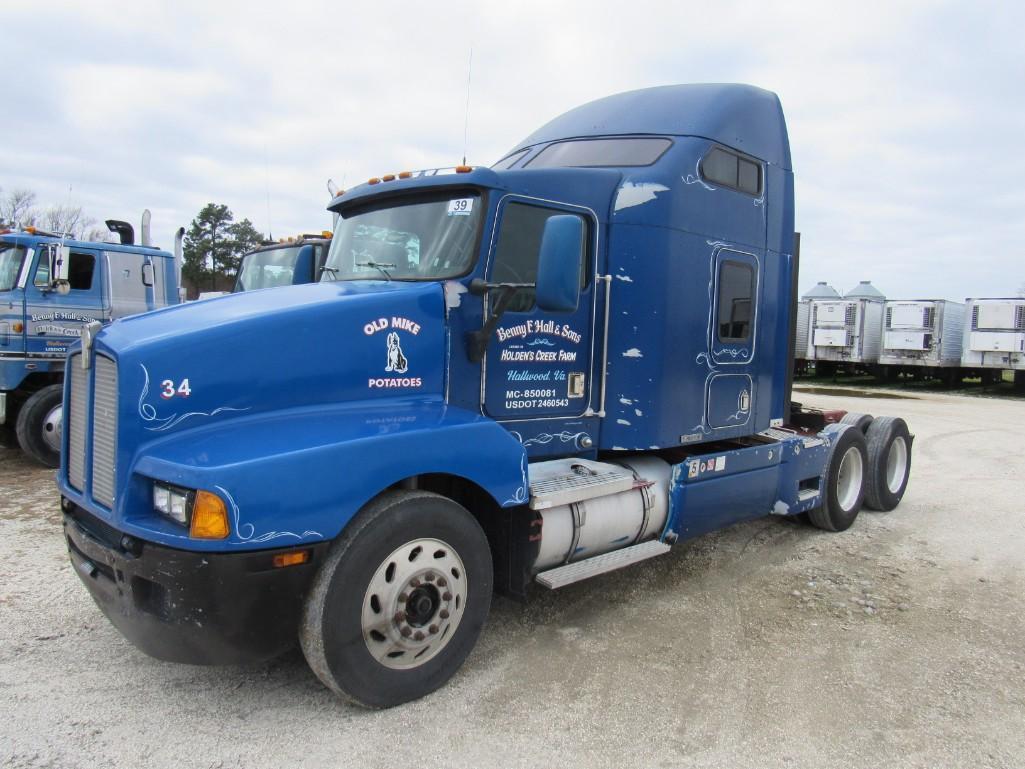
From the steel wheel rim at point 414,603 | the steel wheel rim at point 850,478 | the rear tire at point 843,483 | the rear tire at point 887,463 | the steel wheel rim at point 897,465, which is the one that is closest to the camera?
the steel wheel rim at point 414,603

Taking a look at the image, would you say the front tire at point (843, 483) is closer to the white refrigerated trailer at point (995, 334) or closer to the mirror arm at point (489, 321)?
the mirror arm at point (489, 321)

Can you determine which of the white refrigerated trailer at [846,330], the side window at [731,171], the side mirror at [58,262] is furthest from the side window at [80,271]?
the white refrigerated trailer at [846,330]

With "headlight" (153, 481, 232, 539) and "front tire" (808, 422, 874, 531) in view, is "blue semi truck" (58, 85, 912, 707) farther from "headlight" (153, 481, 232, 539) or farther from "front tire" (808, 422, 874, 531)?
"front tire" (808, 422, 874, 531)

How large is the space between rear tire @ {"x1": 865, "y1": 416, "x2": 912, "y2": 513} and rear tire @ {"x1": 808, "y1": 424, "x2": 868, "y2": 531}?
13cm

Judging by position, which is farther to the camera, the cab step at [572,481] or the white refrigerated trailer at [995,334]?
the white refrigerated trailer at [995,334]

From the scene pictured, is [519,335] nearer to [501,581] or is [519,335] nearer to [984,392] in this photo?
[501,581]

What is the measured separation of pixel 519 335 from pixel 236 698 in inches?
96.6

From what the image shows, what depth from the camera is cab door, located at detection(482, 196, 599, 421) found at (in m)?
4.37

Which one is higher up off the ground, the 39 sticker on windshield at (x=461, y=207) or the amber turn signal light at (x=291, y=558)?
the 39 sticker on windshield at (x=461, y=207)

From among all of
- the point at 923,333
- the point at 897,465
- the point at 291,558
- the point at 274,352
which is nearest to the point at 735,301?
the point at 274,352

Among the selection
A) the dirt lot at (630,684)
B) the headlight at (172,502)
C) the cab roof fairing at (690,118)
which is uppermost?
the cab roof fairing at (690,118)

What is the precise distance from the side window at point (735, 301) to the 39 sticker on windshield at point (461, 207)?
2.20 m

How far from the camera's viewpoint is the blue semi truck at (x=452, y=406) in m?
3.21

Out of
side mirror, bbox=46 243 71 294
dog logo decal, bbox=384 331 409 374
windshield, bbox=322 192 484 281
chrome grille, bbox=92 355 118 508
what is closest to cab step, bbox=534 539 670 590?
dog logo decal, bbox=384 331 409 374
